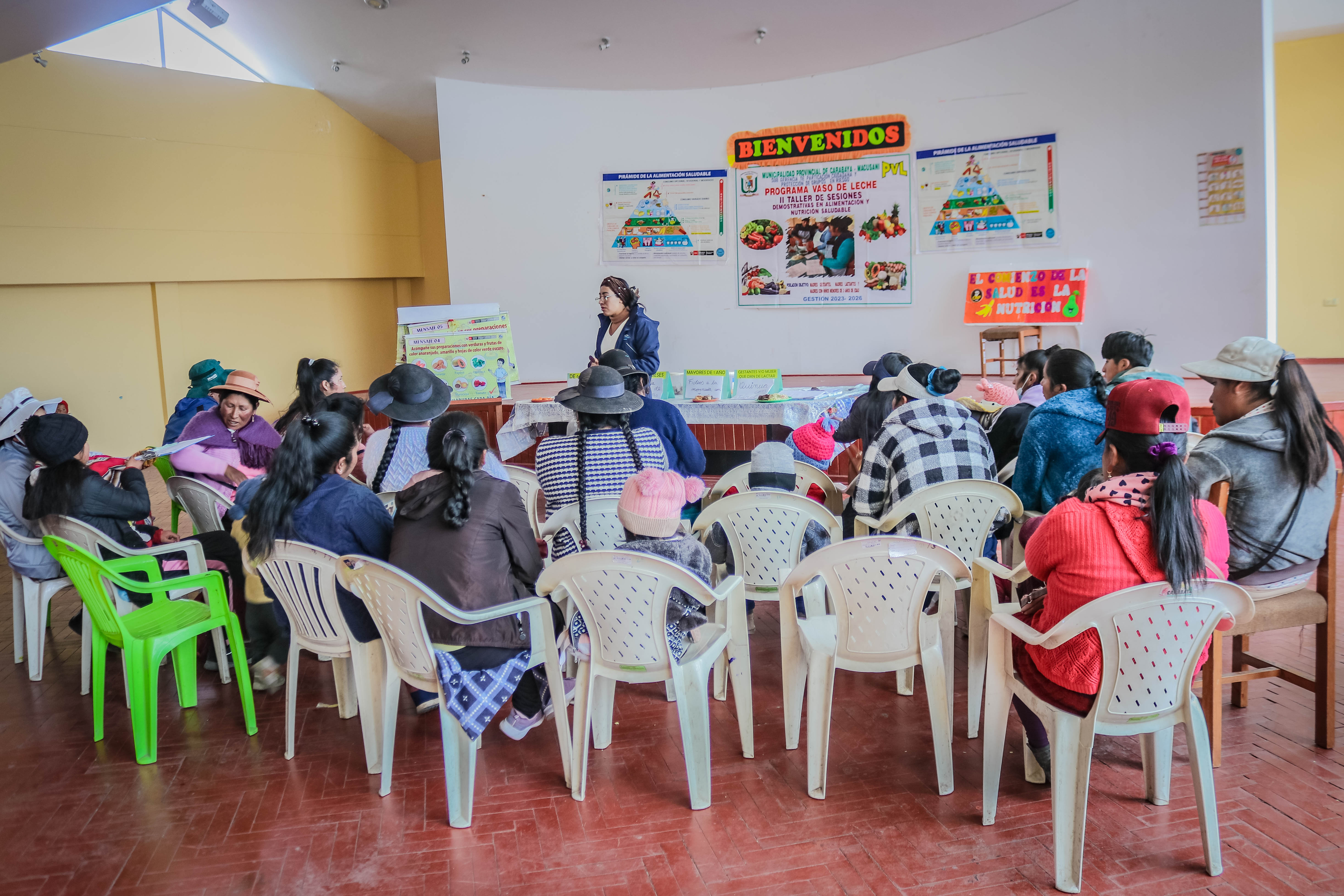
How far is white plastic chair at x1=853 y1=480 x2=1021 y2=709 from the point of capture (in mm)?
3100

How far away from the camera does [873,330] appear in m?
8.02

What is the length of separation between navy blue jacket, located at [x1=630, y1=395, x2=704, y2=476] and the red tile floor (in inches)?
44.5

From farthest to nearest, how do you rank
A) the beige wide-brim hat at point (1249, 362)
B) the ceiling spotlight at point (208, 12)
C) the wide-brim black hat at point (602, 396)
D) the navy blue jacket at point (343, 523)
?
1. the ceiling spotlight at point (208, 12)
2. the wide-brim black hat at point (602, 396)
3. the navy blue jacket at point (343, 523)
4. the beige wide-brim hat at point (1249, 362)

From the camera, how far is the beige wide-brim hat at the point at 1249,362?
274 cm

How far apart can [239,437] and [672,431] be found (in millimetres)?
2120

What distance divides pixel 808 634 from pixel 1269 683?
6.13 ft

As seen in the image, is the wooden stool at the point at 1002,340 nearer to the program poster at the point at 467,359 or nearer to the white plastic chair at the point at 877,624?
the program poster at the point at 467,359

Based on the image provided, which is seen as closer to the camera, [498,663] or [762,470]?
[498,663]

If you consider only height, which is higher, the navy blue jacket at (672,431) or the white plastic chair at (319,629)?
the navy blue jacket at (672,431)

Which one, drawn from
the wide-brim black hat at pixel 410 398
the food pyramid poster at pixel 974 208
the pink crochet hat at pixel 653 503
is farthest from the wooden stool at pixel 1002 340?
the pink crochet hat at pixel 653 503

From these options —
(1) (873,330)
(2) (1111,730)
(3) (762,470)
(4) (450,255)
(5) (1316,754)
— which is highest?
(4) (450,255)

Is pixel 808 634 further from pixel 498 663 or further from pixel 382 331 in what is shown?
pixel 382 331

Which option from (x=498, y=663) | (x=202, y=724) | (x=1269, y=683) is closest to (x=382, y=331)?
(x=202, y=724)

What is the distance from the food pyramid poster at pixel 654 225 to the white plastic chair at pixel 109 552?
18.7ft
